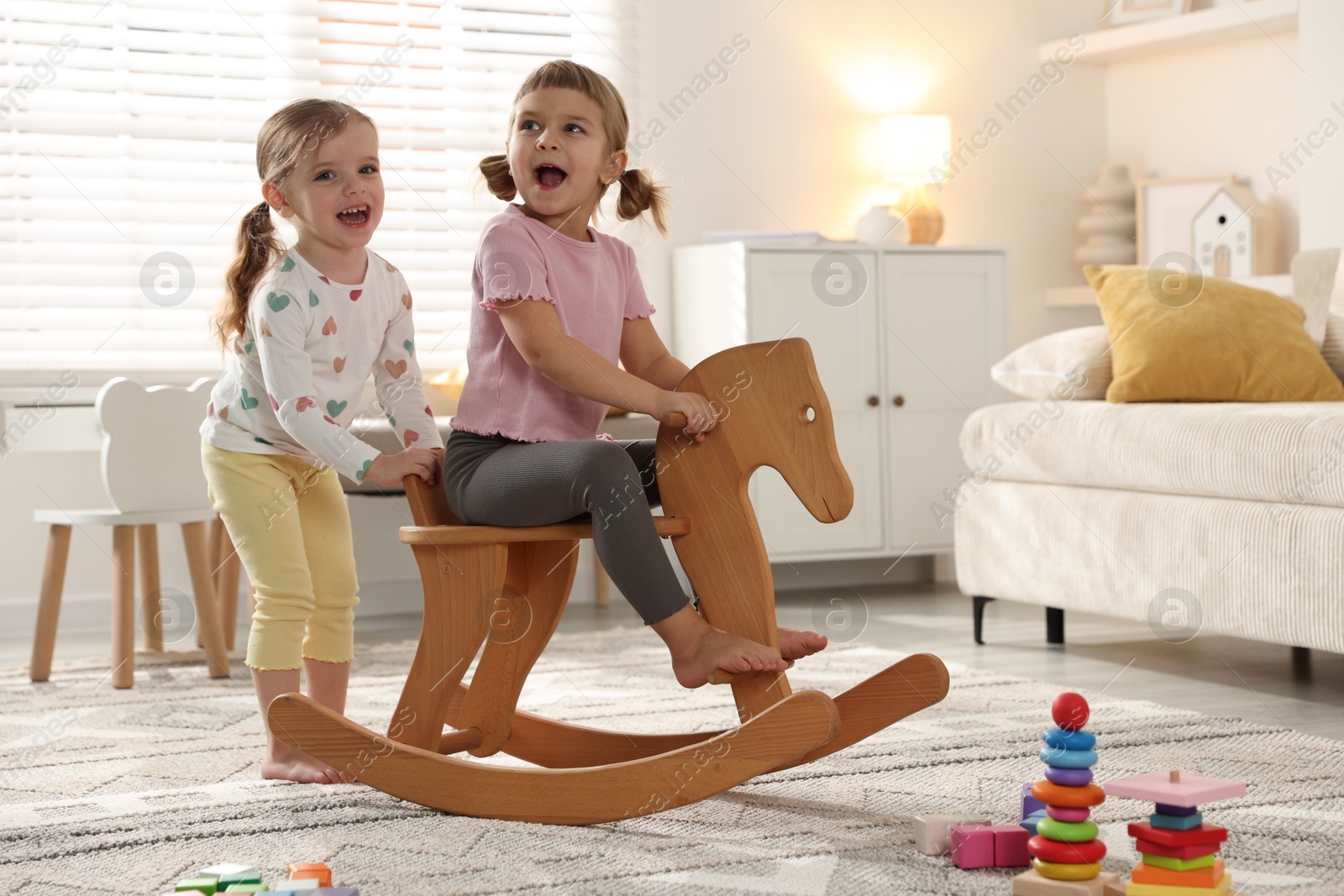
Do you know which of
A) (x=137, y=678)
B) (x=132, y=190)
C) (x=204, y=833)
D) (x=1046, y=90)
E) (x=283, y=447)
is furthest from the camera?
(x=1046, y=90)

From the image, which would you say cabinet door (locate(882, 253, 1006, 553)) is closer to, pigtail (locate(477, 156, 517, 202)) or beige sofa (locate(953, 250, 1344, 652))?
beige sofa (locate(953, 250, 1344, 652))

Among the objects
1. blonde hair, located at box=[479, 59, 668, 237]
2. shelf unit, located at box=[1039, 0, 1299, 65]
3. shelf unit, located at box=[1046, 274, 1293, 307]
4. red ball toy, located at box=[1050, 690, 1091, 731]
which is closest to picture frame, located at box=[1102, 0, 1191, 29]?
shelf unit, located at box=[1039, 0, 1299, 65]

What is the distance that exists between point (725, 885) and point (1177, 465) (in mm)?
1407

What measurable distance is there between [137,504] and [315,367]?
1.03 meters

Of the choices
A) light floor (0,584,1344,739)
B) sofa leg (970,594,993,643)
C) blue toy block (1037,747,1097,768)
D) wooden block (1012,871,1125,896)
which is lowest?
light floor (0,584,1344,739)

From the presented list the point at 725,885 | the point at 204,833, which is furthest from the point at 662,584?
the point at 204,833

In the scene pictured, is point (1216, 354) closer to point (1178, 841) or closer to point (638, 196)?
point (638, 196)

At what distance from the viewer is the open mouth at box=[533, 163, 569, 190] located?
1595mm

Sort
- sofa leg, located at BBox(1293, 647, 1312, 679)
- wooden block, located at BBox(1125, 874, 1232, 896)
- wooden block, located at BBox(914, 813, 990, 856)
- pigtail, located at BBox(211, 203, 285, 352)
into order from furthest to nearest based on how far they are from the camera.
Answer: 1. sofa leg, located at BBox(1293, 647, 1312, 679)
2. pigtail, located at BBox(211, 203, 285, 352)
3. wooden block, located at BBox(914, 813, 990, 856)
4. wooden block, located at BBox(1125, 874, 1232, 896)

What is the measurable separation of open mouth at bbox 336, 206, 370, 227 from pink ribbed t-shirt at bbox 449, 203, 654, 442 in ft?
0.66

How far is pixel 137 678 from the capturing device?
104 inches

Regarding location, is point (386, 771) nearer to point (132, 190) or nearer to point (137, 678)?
point (137, 678)

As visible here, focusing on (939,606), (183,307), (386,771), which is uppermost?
(183,307)

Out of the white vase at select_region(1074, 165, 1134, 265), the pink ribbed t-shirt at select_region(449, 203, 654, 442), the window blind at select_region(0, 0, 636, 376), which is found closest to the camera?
the pink ribbed t-shirt at select_region(449, 203, 654, 442)
